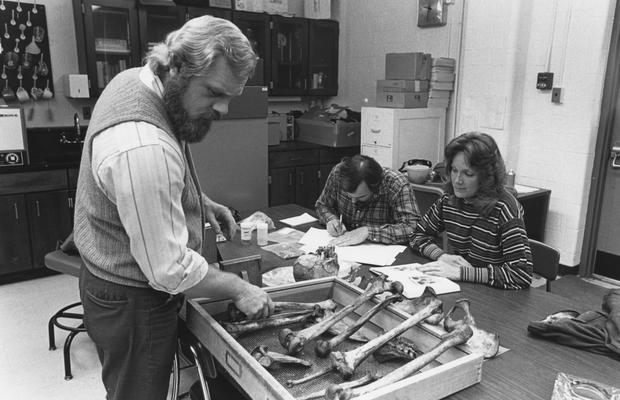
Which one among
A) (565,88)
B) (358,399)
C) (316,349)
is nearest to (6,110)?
(316,349)

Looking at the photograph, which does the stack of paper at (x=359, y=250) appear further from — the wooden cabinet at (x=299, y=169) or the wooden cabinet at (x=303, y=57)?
the wooden cabinet at (x=303, y=57)

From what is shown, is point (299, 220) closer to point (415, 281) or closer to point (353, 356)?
point (415, 281)

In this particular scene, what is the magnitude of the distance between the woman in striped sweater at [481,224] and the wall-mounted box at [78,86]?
306 centimetres

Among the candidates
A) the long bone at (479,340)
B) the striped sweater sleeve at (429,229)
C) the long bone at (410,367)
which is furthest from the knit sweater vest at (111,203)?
the striped sweater sleeve at (429,229)

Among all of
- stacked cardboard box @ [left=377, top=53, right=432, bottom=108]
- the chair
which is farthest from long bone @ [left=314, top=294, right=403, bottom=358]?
stacked cardboard box @ [left=377, top=53, right=432, bottom=108]

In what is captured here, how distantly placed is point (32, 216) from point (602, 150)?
161 inches

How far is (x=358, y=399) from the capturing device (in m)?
0.90

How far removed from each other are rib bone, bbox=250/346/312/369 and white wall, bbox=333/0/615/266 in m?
3.16

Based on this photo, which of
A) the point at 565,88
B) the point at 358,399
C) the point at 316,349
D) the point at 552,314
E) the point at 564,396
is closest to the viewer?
the point at 358,399

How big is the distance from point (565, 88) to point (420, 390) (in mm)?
3228

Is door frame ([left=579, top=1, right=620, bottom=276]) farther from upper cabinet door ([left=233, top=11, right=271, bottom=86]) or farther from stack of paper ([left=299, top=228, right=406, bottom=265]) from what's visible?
upper cabinet door ([left=233, top=11, right=271, bottom=86])

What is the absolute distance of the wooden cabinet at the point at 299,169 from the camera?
181 inches

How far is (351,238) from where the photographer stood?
7.48ft

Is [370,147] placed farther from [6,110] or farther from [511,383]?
[511,383]
